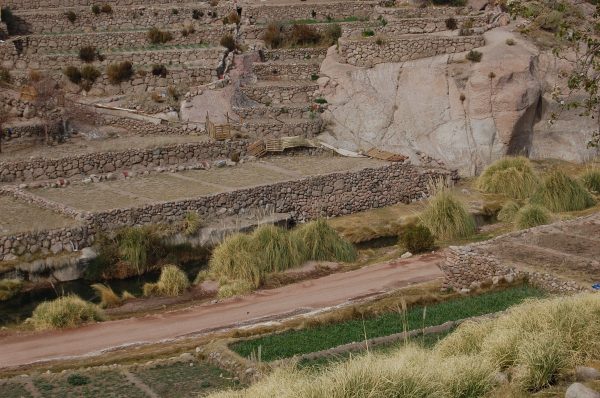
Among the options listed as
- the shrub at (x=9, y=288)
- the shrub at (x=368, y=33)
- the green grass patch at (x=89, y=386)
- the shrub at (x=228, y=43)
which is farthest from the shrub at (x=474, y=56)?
the green grass patch at (x=89, y=386)

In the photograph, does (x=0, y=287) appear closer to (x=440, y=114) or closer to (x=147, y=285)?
(x=147, y=285)

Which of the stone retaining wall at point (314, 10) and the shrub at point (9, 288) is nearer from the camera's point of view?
the shrub at point (9, 288)

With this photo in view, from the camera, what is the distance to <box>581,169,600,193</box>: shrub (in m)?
41.6

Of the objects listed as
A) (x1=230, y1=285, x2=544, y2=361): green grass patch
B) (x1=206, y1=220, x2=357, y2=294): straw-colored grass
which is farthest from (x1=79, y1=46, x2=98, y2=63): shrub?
(x1=230, y1=285, x2=544, y2=361): green grass patch

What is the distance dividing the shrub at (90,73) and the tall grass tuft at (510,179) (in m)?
18.2

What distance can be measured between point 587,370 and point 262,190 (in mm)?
22707

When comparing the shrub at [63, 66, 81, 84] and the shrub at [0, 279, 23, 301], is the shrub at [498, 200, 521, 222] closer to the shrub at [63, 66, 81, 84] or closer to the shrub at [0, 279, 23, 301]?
the shrub at [0, 279, 23, 301]

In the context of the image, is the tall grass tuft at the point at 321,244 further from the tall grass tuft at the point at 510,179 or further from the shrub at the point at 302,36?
Result: the shrub at the point at 302,36

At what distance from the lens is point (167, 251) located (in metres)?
34.6

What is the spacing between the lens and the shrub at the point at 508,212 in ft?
125

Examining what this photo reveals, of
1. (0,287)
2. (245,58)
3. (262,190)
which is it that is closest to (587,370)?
(0,287)

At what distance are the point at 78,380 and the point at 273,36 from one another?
3179 centimetres

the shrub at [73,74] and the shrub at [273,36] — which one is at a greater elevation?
the shrub at [273,36]

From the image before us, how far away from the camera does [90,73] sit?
46844 mm
